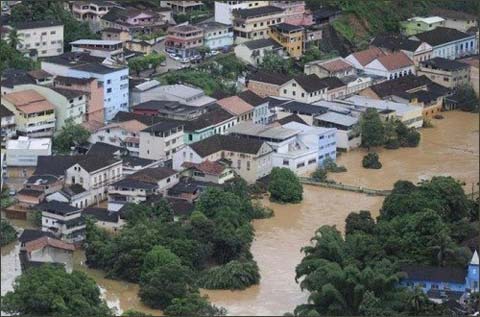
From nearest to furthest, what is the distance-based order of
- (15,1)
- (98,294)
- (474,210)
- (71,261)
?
(98,294) → (71,261) → (474,210) → (15,1)

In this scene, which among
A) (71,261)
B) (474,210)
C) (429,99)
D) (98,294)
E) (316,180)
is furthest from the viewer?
(429,99)

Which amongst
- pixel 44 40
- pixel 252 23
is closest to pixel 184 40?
pixel 252 23

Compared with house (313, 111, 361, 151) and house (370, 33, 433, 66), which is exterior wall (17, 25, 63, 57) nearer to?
house (313, 111, 361, 151)

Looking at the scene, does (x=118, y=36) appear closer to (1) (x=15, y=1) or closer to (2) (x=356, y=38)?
(1) (x=15, y=1)

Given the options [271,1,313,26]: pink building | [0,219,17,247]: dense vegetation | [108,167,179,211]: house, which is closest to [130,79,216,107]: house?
[108,167,179,211]: house

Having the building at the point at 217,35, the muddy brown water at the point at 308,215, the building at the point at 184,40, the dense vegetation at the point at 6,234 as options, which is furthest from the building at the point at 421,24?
the dense vegetation at the point at 6,234

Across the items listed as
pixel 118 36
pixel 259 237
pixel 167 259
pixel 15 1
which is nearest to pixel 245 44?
pixel 118 36

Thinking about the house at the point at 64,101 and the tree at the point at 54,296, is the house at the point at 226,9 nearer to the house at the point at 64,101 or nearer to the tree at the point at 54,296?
the house at the point at 64,101
